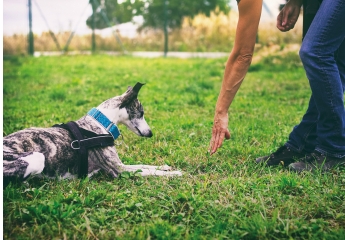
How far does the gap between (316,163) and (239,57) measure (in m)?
1.02

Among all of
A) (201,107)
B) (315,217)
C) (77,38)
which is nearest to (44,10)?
(77,38)

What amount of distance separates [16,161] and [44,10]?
14875 millimetres

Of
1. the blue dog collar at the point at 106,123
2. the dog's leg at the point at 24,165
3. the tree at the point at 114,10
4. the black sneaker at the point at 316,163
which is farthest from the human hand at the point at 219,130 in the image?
the tree at the point at 114,10

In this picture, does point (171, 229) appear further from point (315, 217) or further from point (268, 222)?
point (315, 217)

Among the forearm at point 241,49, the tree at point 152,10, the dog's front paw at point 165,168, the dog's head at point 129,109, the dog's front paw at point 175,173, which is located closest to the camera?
the forearm at point 241,49

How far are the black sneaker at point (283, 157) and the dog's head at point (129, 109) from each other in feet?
3.52

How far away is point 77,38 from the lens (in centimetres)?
1684

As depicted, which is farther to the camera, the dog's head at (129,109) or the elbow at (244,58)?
the dog's head at (129,109)

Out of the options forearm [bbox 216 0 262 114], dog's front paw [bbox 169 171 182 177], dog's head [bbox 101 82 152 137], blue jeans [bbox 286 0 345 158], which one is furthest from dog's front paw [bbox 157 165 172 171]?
blue jeans [bbox 286 0 345 158]

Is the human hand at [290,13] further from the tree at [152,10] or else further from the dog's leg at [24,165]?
the tree at [152,10]

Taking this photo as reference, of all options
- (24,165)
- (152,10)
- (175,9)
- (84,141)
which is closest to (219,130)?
(84,141)

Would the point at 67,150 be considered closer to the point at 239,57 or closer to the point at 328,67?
the point at 239,57

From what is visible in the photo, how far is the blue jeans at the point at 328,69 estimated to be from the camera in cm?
264

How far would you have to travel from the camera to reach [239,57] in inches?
108
